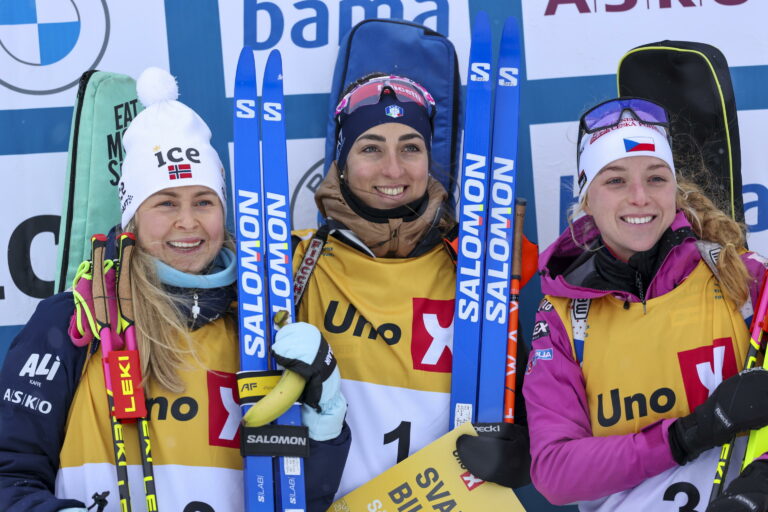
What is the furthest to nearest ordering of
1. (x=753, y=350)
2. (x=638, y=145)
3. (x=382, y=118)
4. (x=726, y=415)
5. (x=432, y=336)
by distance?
(x=382, y=118) < (x=432, y=336) < (x=638, y=145) < (x=753, y=350) < (x=726, y=415)

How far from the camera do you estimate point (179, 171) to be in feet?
9.04

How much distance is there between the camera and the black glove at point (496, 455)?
272 cm

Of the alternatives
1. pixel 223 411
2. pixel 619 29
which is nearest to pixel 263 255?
pixel 223 411

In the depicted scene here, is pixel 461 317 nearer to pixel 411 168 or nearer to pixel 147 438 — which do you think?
pixel 411 168

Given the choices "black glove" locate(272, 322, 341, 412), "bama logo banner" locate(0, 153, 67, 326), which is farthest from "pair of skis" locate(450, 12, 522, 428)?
"bama logo banner" locate(0, 153, 67, 326)

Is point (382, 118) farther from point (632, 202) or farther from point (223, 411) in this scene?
point (223, 411)

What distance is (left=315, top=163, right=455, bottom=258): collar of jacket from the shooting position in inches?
115

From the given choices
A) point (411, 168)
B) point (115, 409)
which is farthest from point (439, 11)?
point (115, 409)

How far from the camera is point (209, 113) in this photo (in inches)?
146

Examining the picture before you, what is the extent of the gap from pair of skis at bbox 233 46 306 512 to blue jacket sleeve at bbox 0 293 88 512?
485 mm

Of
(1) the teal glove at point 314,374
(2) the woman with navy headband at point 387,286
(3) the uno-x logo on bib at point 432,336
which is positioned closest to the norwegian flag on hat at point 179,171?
(2) the woman with navy headband at point 387,286

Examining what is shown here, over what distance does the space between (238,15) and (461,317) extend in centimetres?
167

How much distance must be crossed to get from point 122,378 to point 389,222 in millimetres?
965

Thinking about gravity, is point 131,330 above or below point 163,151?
below
